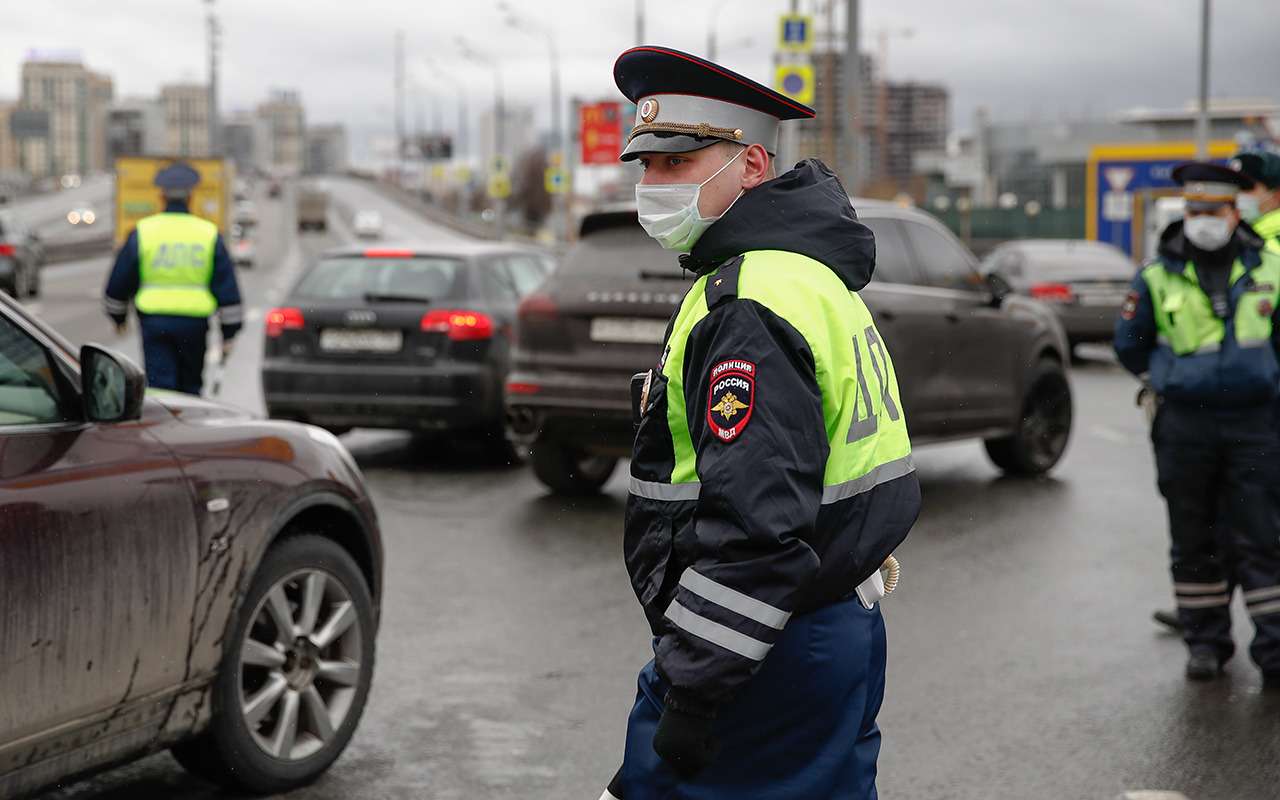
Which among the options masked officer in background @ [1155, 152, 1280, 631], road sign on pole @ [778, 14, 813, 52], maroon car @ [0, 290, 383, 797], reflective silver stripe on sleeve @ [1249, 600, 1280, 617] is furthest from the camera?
road sign on pole @ [778, 14, 813, 52]

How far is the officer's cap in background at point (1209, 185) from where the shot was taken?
6199 millimetres

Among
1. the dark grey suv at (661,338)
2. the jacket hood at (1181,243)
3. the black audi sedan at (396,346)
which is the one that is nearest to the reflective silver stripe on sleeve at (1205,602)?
the jacket hood at (1181,243)

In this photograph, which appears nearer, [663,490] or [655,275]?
[663,490]

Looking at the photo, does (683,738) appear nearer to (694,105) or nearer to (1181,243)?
(694,105)

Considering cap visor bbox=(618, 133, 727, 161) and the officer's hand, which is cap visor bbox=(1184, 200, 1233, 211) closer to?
cap visor bbox=(618, 133, 727, 161)

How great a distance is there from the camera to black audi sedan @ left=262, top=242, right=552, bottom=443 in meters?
11.4

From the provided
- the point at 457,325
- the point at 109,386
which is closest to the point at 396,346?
the point at 457,325

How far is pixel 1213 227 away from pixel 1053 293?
16.7 m

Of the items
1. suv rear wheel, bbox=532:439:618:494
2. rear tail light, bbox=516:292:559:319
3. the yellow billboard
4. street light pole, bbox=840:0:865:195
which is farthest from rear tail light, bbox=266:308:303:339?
the yellow billboard

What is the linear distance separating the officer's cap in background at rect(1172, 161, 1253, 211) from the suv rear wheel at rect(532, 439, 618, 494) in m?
4.86

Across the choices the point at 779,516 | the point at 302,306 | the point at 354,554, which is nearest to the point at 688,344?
the point at 779,516

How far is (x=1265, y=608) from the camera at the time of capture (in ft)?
20.1

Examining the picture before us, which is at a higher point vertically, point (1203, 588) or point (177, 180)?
point (177, 180)

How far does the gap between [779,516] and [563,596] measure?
5.20 metres
